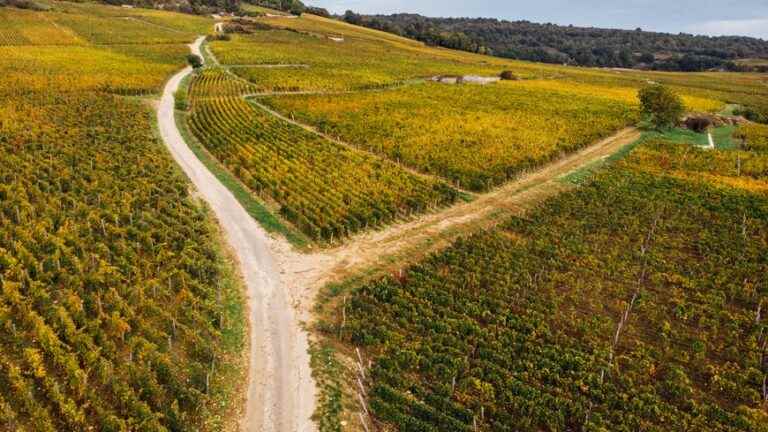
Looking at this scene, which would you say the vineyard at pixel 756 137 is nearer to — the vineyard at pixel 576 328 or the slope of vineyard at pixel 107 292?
the vineyard at pixel 576 328

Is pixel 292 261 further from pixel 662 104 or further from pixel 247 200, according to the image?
pixel 662 104

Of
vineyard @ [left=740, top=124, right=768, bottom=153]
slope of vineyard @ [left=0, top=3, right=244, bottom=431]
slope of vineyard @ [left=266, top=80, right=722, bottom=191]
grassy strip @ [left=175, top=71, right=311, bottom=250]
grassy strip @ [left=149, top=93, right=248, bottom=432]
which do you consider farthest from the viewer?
vineyard @ [left=740, top=124, right=768, bottom=153]

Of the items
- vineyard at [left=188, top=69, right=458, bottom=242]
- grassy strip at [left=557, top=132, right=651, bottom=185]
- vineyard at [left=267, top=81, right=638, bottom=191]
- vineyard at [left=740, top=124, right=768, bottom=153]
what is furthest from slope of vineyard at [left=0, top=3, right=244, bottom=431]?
vineyard at [left=740, top=124, right=768, bottom=153]

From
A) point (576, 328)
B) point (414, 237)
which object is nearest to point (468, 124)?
point (414, 237)

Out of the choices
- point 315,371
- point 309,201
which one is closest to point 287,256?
point 309,201

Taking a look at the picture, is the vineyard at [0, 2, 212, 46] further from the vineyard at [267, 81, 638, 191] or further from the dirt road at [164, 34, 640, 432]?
the dirt road at [164, 34, 640, 432]

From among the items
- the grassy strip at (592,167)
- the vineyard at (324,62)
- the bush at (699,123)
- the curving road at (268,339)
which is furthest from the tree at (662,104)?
the curving road at (268,339)
